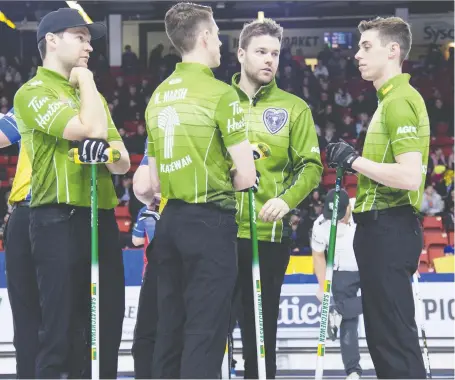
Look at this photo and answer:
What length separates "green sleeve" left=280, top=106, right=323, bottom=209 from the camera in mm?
5387

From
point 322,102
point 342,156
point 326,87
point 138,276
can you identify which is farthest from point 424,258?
point 342,156

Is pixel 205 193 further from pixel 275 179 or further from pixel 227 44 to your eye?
pixel 227 44

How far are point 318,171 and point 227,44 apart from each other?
72.1 ft

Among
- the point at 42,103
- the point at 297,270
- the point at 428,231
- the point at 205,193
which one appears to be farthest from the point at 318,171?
the point at 428,231

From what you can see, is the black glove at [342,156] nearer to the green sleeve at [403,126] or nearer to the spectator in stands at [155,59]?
the green sleeve at [403,126]

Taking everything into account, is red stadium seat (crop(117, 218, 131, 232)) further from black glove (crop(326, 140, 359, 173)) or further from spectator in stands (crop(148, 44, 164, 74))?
black glove (crop(326, 140, 359, 173))

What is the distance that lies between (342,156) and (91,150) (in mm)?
1315

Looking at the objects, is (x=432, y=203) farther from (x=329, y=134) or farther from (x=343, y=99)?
(x=343, y=99)

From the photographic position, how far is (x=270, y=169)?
17.8 ft

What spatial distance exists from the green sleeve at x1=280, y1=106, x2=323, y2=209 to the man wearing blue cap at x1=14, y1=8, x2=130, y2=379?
101 cm

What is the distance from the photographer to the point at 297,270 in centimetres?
1248

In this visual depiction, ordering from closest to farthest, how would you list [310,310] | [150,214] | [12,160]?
[150,214] < [310,310] < [12,160]

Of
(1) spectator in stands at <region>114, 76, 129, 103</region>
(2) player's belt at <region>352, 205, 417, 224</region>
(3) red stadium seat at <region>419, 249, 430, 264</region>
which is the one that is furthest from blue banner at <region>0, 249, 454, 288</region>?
(1) spectator in stands at <region>114, 76, 129, 103</region>

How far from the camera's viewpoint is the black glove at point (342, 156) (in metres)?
4.93
